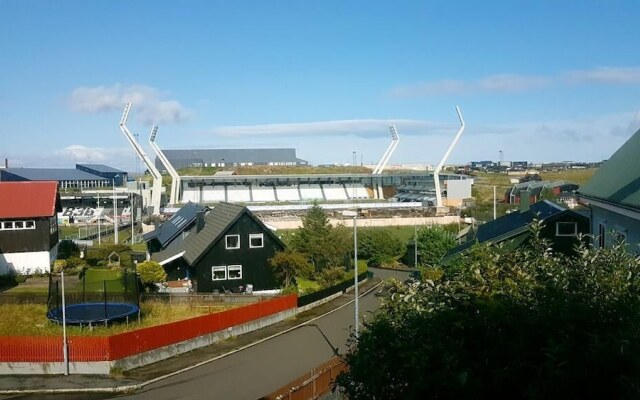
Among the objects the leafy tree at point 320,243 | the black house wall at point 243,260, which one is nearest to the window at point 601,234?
the black house wall at point 243,260

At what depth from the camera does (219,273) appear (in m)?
28.5

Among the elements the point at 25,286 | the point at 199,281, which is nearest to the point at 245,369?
the point at 199,281

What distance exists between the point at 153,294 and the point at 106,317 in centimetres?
497

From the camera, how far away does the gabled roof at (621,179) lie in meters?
14.2

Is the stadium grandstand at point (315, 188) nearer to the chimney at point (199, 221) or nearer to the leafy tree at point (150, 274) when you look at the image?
Answer: the chimney at point (199, 221)

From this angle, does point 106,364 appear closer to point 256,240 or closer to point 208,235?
point 256,240

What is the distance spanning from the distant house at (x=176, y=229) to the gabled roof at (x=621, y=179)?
20624 millimetres

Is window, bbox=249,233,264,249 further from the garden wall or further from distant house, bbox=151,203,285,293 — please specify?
the garden wall

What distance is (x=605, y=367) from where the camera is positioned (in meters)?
4.13

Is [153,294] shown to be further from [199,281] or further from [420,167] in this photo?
[420,167]

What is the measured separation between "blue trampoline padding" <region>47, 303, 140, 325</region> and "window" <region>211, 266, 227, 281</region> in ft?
23.1

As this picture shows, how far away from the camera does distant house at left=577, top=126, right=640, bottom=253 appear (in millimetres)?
13664

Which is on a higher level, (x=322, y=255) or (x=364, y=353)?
(x=364, y=353)

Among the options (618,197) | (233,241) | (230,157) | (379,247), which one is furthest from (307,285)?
(230,157)
